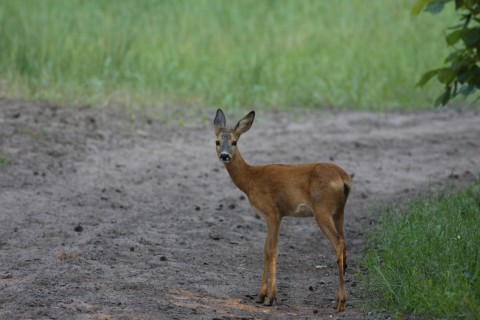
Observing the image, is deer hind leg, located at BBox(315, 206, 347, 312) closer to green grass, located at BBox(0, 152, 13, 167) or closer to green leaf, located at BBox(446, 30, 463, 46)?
green leaf, located at BBox(446, 30, 463, 46)

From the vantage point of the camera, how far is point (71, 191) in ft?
30.0

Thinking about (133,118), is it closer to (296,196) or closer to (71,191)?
(71,191)

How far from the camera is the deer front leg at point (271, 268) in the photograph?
6270 mm

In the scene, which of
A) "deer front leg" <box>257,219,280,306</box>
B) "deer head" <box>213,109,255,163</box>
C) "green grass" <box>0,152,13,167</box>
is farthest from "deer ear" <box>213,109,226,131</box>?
"green grass" <box>0,152,13,167</box>

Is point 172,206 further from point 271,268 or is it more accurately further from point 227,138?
point 271,268

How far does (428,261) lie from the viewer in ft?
20.5

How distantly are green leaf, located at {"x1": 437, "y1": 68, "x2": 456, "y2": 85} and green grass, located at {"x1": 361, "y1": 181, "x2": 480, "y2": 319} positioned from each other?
109 cm

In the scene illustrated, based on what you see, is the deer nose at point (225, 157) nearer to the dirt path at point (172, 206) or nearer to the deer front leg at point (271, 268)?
the deer front leg at point (271, 268)

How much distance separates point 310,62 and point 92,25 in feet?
12.3

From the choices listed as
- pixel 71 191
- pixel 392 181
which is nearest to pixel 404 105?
pixel 392 181

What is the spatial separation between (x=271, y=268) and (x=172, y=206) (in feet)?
9.33

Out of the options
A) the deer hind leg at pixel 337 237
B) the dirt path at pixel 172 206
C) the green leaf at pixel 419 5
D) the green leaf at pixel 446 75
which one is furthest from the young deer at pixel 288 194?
the green leaf at pixel 419 5

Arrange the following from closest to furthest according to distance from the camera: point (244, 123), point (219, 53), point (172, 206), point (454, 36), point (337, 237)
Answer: point (337, 237) → point (244, 123) → point (454, 36) → point (172, 206) → point (219, 53)

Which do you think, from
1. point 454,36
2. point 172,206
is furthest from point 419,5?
point 172,206
